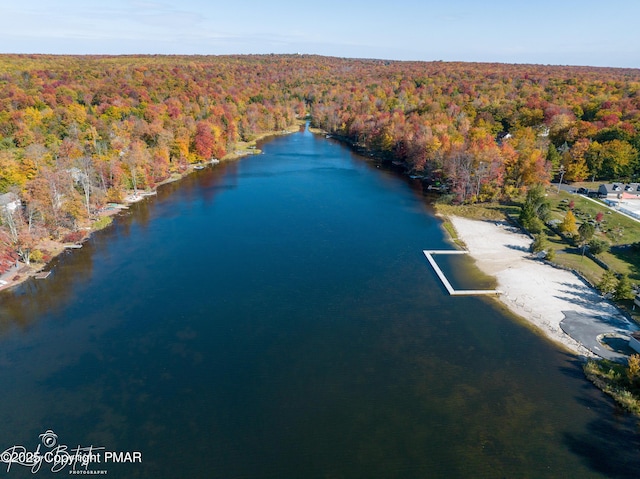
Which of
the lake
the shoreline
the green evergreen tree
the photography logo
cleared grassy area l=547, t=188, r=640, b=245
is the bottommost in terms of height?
the photography logo

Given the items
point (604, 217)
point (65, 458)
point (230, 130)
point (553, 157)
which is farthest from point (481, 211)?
point (230, 130)

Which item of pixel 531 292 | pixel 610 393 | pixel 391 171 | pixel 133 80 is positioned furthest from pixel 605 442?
pixel 133 80

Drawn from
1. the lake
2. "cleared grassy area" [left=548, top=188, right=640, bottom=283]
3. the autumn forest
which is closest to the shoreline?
the autumn forest

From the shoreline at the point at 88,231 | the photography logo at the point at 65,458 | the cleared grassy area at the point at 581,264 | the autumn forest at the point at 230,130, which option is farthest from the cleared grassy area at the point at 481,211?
the photography logo at the point at 65,458

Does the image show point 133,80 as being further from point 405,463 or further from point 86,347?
point 405,463

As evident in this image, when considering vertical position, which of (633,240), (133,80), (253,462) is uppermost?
(133,80)

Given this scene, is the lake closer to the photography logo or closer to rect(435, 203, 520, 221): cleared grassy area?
the photography logo

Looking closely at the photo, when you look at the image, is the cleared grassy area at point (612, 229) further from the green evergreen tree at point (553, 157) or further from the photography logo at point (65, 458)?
the photography logo at point (65, 458)
